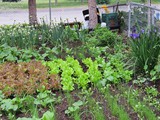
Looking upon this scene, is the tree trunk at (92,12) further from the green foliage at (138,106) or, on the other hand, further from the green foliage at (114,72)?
the green foliage at (138,106)

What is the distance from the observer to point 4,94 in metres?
4.21

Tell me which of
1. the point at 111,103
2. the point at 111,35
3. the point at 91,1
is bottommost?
the point at 111,103

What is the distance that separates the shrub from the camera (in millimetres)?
4324

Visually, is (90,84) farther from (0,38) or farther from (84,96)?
(0,38)

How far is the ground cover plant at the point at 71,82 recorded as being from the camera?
3.77 meters

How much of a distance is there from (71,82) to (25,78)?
24.6 inches

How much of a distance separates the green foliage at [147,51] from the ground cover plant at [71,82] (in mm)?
15

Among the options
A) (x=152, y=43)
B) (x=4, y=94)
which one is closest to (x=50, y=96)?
(x=4, y=94)

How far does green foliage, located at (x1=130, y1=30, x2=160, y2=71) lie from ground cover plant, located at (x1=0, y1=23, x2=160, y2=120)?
0.05 feet

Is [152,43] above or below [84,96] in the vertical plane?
above

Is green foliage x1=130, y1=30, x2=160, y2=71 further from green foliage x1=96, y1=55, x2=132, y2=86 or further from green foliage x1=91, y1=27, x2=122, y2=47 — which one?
green foliage x1=91, y1=27, x2=122, y2=47

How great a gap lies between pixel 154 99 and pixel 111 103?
1.72 feet

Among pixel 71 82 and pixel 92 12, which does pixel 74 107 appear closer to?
pixel 71 82

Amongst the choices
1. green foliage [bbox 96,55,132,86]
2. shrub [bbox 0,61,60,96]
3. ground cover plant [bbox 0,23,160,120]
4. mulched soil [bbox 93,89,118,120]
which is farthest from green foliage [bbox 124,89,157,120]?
shrub [bbox 0,61,60,96]
